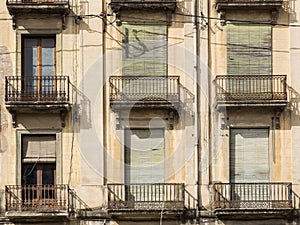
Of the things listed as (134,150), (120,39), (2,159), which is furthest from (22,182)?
(120,39)

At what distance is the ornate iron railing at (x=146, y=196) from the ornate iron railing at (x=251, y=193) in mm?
1191

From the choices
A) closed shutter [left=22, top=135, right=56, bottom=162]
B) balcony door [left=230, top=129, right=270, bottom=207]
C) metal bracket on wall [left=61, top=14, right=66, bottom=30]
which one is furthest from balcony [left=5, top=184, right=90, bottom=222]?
metal bracket on wall [left=61, top=14, right=66, bottom=30]

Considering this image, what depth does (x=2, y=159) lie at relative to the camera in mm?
29703

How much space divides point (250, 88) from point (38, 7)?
723cm

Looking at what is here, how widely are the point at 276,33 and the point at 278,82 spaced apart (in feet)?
5.40

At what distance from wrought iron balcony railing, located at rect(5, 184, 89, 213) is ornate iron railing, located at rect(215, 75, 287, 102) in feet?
18.4

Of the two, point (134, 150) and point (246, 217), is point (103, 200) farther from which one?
point (246, 217)

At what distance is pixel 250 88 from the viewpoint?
29.9 metres

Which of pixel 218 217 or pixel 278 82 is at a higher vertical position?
pixel 278 82

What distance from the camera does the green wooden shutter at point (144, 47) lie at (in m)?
30.2

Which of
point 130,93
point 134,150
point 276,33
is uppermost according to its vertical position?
point 276,33

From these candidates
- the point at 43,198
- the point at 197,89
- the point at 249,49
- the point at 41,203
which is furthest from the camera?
the point at 249,49

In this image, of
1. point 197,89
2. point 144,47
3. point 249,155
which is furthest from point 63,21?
point 249,155

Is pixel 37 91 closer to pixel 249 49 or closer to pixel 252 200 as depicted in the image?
pixel 249 49
